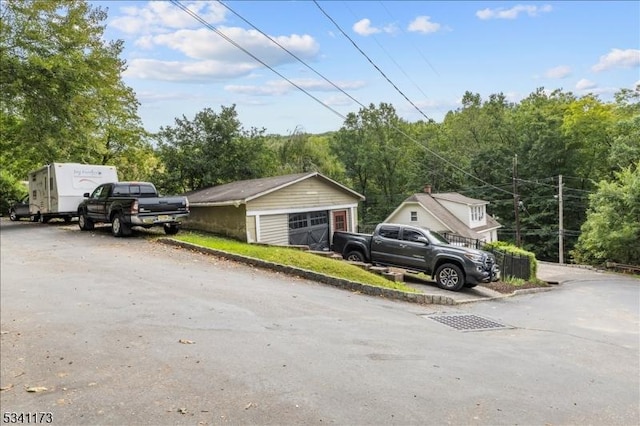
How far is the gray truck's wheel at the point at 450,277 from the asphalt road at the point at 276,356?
303 centimetres

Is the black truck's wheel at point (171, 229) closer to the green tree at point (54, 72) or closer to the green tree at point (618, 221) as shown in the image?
the green tree at point (54, 72)

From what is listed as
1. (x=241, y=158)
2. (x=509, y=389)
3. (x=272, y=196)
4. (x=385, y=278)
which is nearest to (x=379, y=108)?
(x=241, y=158)

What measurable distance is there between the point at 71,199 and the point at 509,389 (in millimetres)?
19735

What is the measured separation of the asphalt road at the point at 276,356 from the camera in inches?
180

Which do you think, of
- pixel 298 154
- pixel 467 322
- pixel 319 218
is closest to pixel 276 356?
pixel 467 322

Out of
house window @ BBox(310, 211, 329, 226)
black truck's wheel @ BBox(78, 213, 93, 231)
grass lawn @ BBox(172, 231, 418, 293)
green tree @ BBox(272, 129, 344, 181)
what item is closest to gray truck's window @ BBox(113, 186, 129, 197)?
black truck's wheel @ BBox(78, 213, 93, 231)

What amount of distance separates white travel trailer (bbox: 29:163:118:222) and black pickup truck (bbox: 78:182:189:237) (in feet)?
5.97

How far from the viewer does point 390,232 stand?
16547 millimetres

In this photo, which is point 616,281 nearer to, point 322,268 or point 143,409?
point 322,268

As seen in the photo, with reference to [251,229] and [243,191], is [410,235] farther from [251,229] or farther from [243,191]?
[243,191]

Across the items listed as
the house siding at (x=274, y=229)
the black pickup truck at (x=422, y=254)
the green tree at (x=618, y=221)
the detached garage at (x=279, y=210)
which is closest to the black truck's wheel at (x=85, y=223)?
the detached garage at (x=279, y=210)

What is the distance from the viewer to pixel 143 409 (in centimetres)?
443

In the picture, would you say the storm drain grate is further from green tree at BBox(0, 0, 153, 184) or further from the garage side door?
green tree at BBox(0, 0, 153, 184)

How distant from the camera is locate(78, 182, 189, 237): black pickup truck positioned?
51.2ft
